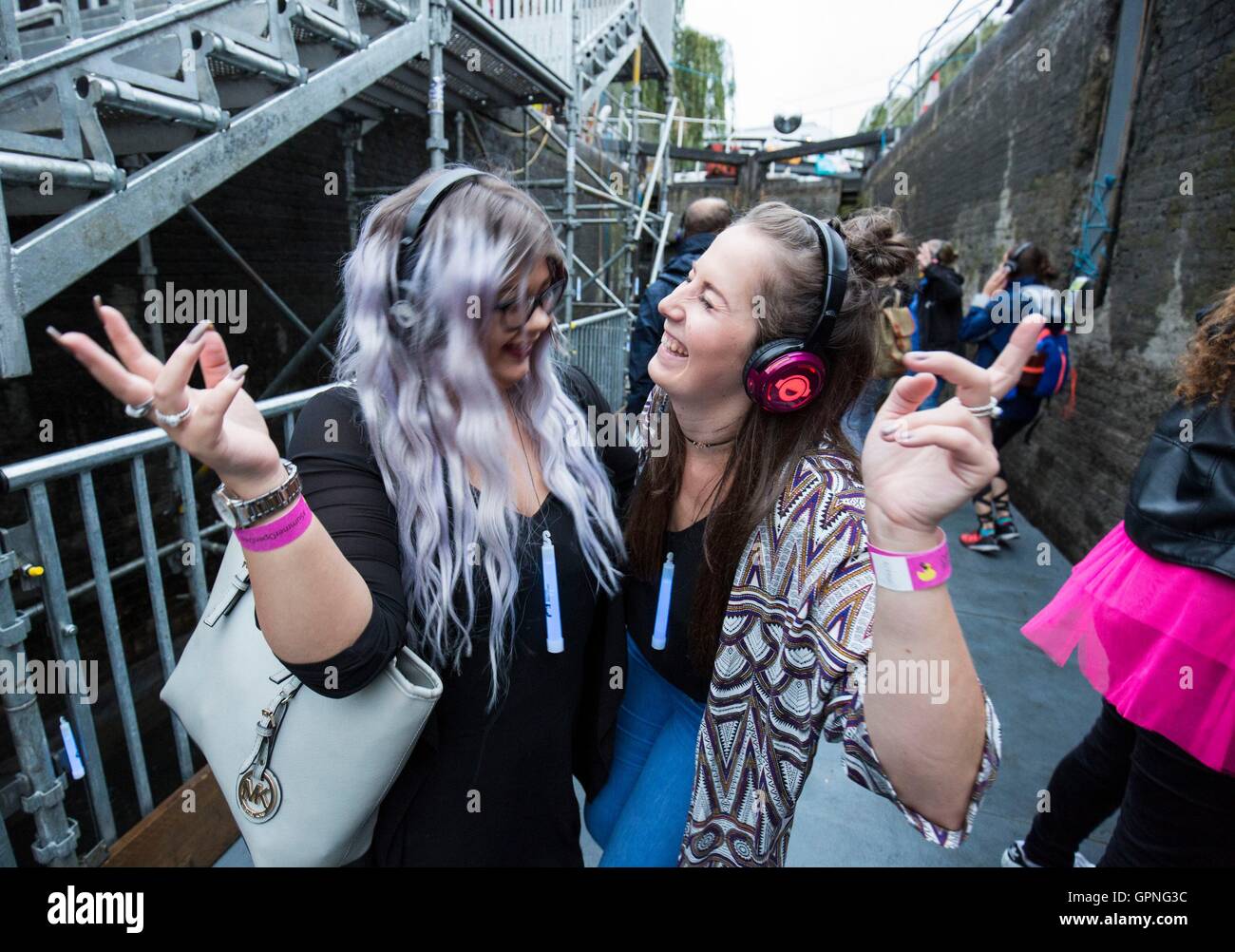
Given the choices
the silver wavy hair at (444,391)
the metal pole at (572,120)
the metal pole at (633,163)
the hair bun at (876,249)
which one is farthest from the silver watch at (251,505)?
the metal pole at (633,163)

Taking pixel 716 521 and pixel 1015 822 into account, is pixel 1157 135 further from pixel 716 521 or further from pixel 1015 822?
pixel 716 521

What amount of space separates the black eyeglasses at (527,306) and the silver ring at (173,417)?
68 centimetres

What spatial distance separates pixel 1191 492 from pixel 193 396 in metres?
2.13

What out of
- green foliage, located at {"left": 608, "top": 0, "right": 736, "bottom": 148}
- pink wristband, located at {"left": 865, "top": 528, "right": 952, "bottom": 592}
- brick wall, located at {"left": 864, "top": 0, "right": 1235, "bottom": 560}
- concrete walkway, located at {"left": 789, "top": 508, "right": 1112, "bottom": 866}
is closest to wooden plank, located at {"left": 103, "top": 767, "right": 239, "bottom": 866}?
concrete walkway, located at {"left": 789, "top": 508, "right": 1112, "bottom": 866}

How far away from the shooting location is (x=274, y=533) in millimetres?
976

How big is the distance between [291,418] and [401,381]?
1581mm

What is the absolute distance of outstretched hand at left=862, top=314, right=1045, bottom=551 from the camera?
3.04 ft

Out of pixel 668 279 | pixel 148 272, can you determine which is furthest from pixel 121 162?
pixel 668 279

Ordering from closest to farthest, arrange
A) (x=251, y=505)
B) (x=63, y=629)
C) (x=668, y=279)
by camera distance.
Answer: (x=251, y=505) < (x=63, y=629) < (x=668, y=279)

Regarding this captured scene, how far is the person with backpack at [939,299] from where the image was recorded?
591cm

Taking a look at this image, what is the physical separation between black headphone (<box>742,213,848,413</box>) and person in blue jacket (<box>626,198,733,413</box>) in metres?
2.62

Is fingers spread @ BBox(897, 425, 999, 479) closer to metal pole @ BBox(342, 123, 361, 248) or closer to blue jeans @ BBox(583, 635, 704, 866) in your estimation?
blue jeans @ BBox(583, 635, 704, 866)

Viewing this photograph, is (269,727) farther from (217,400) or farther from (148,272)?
(148,272)
